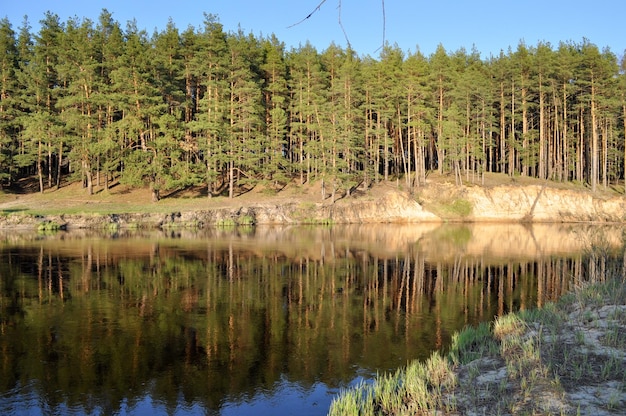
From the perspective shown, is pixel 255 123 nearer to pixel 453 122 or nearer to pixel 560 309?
pixel 453 122

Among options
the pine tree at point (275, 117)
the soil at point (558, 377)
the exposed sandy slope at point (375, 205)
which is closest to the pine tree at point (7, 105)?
the exposed sandy slope at point (375, 205)

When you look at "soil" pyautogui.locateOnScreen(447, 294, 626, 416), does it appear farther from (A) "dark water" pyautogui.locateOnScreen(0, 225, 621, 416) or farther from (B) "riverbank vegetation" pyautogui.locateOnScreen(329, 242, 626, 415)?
(A) "dark water" pyautogui.locateOnScreen(0, 225, 621, 416)

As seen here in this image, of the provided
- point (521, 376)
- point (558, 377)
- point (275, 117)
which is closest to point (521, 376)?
point (521, 376)

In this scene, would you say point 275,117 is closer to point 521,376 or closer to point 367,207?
point 367,207

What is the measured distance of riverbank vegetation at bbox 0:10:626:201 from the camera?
5216cm

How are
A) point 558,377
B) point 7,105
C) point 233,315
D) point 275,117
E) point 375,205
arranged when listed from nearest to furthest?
point 558,377
point 233,315
point 375,205
point 275,117
point 7,105

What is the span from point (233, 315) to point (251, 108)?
40915mm

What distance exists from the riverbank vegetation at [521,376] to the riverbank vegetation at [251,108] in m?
41.1

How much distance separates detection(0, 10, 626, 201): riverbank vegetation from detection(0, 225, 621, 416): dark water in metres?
24.5

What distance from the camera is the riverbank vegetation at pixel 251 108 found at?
52156 millimetres

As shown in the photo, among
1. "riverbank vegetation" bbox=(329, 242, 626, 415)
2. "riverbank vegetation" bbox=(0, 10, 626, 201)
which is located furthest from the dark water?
"riverbank vegetation" bbox=(0, 10, 626, 201)

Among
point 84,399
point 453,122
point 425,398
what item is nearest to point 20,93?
point 453,122

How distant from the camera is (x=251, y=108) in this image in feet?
171

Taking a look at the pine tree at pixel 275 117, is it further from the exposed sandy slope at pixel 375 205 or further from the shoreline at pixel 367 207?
the shoreline at pixel 367 207
